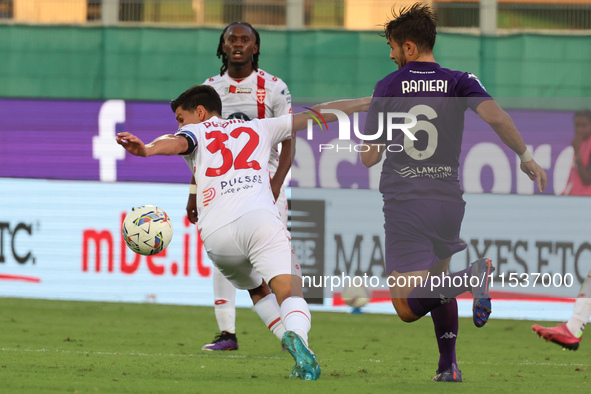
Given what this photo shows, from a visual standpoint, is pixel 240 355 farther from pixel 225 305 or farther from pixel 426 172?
pixel 426 172

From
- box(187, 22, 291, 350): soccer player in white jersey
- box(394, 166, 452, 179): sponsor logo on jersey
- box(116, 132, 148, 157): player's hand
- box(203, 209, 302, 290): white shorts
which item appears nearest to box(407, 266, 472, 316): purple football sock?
box(394, 166, 452, 179): sponsor logo on jersey

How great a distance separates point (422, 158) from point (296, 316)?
1099mm

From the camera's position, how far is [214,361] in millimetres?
6379

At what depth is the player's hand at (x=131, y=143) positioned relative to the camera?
4.89 m

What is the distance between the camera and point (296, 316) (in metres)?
5.14

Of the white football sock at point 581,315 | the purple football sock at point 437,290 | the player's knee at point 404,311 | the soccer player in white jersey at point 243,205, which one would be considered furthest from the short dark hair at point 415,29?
the white football sock at point 581,315

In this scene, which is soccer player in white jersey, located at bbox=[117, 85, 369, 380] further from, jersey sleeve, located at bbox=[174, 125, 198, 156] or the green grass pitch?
the green grass pitch

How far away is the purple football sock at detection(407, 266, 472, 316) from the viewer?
500cm

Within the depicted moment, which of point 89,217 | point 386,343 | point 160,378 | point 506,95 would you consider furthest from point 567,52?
point 160,378

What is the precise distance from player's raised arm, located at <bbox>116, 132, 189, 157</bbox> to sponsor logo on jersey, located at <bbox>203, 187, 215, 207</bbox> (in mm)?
294

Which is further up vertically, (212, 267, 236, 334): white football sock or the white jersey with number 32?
→ the white jersey with number 32

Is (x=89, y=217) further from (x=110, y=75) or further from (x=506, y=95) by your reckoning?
(x=506, y=95)

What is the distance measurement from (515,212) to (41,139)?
18.5ft

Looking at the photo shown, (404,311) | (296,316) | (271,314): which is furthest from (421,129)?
(271,314)
